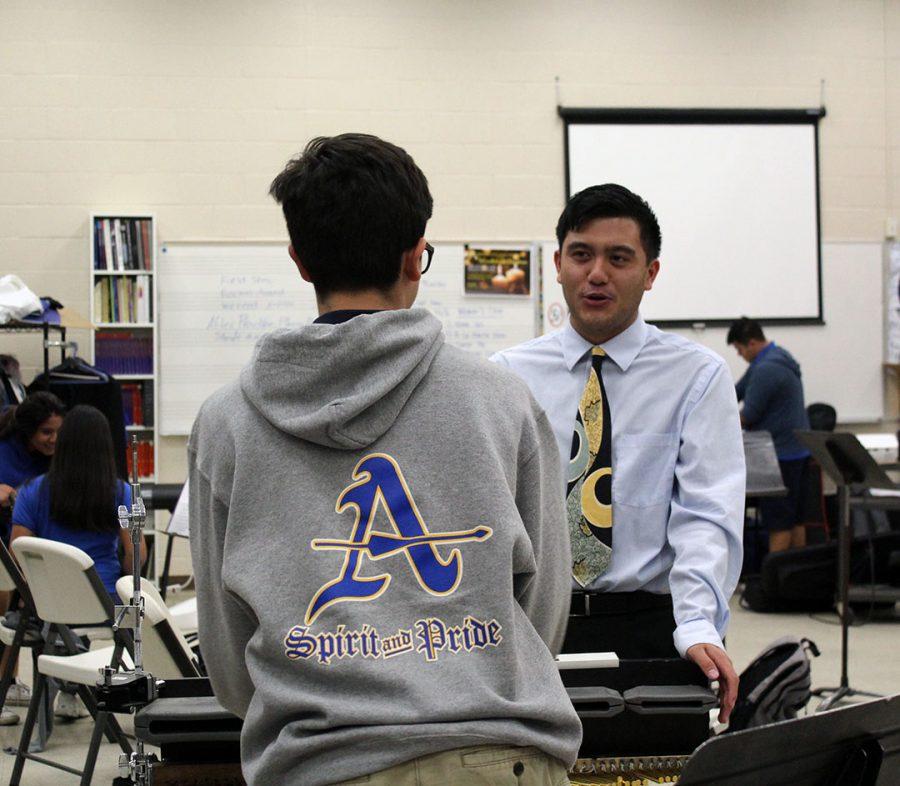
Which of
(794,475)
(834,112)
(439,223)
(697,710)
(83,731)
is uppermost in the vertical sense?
(834,112)

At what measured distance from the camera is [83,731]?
14.4 feet

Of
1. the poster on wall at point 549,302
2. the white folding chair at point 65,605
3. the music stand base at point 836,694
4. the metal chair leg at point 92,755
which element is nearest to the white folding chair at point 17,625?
the white folding chair at point 65,605

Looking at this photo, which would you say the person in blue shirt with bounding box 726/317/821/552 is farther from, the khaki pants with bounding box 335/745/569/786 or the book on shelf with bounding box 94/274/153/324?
the khaki pants with bounding box 335/745/569/786

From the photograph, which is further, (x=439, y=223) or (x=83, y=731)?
(x=439, y=223)

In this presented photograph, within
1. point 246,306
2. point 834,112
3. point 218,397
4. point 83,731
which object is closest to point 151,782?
point 218,397

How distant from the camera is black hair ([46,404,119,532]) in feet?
14.1

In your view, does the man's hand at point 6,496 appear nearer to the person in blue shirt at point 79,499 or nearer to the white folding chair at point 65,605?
the person in blue shirt at point 79,499

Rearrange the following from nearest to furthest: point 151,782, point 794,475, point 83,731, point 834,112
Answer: point 151,782, point 83,731, point 794,475, point 834,112

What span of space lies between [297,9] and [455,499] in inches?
272

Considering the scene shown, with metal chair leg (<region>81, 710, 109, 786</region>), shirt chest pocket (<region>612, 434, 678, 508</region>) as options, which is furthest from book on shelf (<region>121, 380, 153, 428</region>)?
shirt chest pocket (<region>612, 434, 678, 508</region>)

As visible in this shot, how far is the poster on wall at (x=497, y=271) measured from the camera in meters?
7.48

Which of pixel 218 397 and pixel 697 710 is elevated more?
pixel 218 397

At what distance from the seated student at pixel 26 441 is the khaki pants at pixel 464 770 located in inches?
163

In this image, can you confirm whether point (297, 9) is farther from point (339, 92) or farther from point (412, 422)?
point (412, 422)
